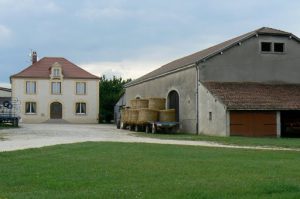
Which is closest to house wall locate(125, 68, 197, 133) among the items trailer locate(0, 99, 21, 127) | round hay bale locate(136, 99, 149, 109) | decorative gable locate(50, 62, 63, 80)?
round hay bale locate(136, 99, 149, 109)

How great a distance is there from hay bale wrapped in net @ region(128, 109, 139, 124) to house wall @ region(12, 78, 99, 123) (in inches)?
967

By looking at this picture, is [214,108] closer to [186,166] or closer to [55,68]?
[186,166]

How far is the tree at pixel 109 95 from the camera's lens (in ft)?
230

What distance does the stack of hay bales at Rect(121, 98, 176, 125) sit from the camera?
127 ft

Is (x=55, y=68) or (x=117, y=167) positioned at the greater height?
(x=55, y=68)

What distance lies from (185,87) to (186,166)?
2571cm

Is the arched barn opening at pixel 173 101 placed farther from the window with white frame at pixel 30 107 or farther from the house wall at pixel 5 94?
the house wall at pixel 5 94

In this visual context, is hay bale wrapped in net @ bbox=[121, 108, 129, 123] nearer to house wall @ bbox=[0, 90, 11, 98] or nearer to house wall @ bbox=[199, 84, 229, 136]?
house wall @ bbox=[199, 84, 229, 136]

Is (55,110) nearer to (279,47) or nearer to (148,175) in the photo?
(279,47)

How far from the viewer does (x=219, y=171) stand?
39.4 ft

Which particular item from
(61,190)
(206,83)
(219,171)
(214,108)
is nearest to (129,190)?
(61,190)

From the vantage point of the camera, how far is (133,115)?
4166cm

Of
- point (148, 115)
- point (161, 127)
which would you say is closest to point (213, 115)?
point (161, 127)

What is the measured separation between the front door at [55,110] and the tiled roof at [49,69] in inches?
150
